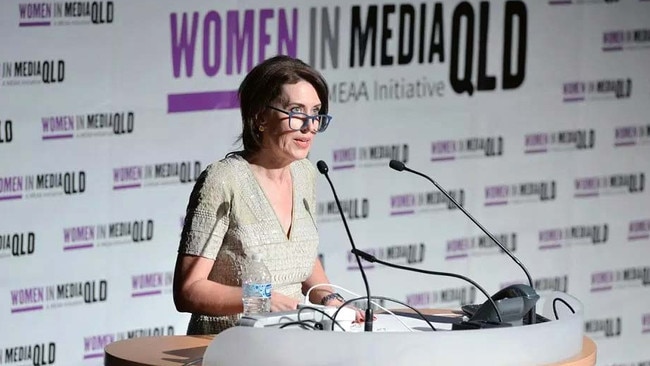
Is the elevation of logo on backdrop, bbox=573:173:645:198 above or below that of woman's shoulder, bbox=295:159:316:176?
below

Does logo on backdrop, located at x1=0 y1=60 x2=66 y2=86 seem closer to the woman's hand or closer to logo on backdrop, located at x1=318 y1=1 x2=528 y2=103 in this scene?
logo on backdrop, located at x1=318 y1=1 x2=528 y2=103

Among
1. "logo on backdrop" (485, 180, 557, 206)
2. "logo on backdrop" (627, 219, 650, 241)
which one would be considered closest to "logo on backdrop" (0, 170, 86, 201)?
"logo on backdrop" (485, 180, 557, 206)

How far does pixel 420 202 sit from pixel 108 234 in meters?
1.65

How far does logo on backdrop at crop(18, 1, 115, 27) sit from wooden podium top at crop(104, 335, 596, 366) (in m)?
1.92

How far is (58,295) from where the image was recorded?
5.34 meters

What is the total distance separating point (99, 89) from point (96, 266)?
724 millimetres

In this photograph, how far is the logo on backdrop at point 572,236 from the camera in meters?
6.83

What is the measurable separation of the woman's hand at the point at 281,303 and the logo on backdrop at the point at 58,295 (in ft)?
6.08

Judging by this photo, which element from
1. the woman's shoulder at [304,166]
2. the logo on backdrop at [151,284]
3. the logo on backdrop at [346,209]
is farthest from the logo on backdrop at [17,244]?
the woman's shoulder at [304,166]

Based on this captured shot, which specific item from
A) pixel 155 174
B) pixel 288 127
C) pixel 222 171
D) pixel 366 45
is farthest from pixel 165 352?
pixel 366 45

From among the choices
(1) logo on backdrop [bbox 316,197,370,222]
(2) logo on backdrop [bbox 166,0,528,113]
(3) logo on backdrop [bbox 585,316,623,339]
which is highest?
(2) logo on backdrop [bbox 166,0,528,113]

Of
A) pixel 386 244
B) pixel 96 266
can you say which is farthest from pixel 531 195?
pixel 96 266

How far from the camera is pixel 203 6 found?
561 centimetres

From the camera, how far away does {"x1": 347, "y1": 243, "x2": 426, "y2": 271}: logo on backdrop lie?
248 inches
